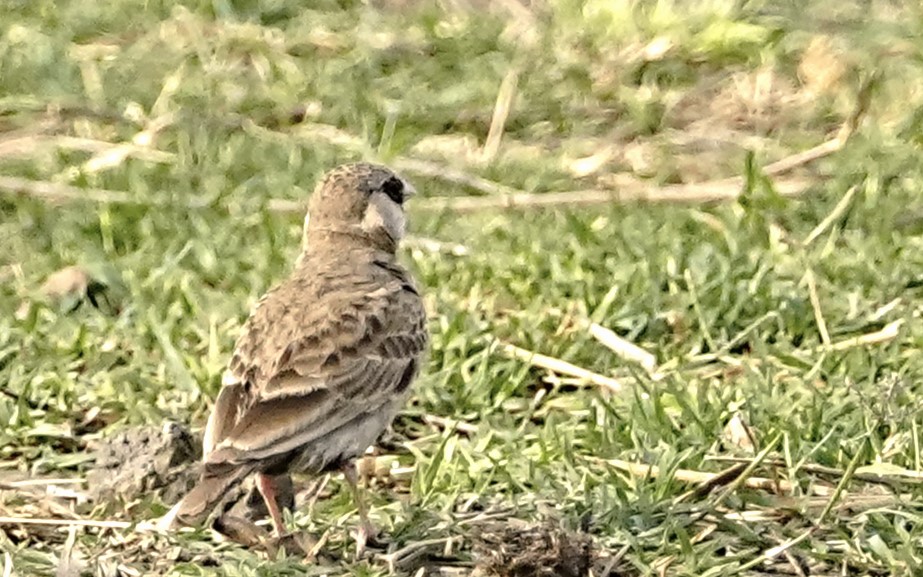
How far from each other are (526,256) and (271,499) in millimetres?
2487

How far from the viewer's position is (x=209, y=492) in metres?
4.83

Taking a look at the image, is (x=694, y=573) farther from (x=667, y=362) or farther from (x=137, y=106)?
(x=137, y=106)

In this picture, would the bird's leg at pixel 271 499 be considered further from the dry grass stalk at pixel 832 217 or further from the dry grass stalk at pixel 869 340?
the dry grass stalk at pixel 832 217

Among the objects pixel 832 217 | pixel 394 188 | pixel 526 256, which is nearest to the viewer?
pixel 394 188

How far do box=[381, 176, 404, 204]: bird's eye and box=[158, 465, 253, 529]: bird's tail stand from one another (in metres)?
1.51

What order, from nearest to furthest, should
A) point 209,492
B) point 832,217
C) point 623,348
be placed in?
1. point 209,492
2. point 623,348
3. point 832,217

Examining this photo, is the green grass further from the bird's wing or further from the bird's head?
the bird's head

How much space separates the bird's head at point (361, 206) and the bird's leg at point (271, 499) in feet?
3.48

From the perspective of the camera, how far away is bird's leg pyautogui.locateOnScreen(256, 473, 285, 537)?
5117 millimetres

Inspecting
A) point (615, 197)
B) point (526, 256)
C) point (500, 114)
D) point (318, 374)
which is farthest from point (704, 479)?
point (500, 114)

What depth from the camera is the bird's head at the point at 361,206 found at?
237 inches

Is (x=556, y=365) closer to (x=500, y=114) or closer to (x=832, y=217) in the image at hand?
(x=832, y=217)

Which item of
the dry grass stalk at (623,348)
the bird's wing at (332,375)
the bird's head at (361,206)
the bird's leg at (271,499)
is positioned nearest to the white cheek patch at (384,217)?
the bird's head at (361,206)

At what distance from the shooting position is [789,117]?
30.7 feet
